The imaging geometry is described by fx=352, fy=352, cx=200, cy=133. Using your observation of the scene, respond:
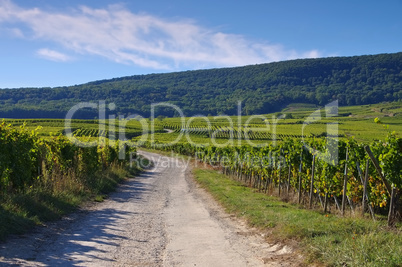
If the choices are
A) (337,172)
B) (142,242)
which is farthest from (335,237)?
(337,172)

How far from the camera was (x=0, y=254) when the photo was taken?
5371mm

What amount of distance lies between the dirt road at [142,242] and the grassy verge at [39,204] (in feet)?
0.98

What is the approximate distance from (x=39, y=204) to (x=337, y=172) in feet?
26.3

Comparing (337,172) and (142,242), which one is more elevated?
(337,172)

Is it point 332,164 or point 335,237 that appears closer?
point 335,237

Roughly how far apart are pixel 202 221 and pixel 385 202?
4514mm

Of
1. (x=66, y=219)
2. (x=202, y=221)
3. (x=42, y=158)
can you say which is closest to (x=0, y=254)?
(x=66, y=219)

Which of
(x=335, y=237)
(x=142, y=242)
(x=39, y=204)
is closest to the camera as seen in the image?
(x=335, y=237)

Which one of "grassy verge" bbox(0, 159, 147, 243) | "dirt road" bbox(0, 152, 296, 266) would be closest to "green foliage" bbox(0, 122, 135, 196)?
"grassy verge" bbox(0, 159, 147, 243)

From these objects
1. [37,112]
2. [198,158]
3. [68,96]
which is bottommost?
[198,158]

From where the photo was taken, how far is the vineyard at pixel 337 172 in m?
7.86

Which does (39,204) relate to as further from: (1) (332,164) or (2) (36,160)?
(1) (332,164)

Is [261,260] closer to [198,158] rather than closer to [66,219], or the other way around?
[66,219]

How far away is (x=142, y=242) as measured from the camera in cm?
696
